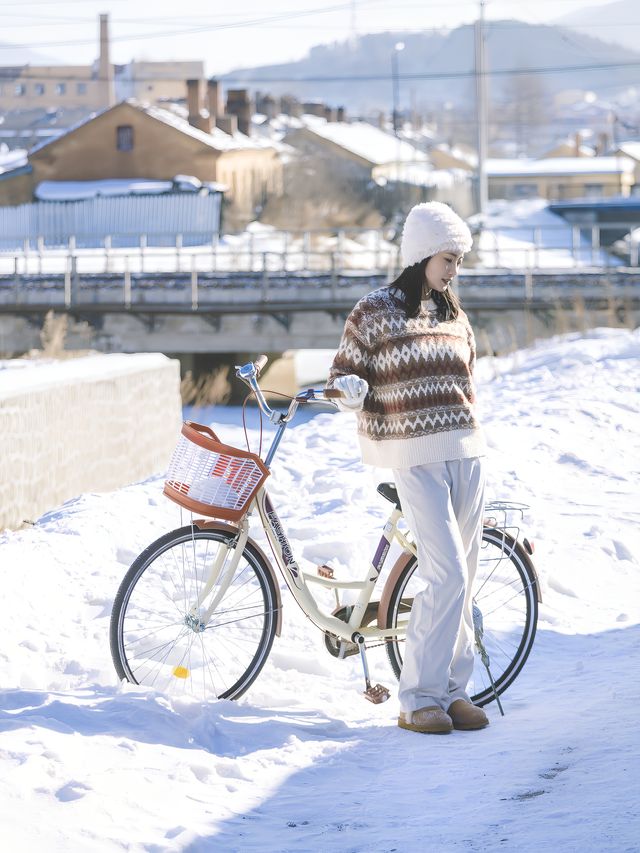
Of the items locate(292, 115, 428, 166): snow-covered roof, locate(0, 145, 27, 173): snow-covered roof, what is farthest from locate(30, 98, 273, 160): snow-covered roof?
locate(292, 115, 428, 166): snow-covered roof

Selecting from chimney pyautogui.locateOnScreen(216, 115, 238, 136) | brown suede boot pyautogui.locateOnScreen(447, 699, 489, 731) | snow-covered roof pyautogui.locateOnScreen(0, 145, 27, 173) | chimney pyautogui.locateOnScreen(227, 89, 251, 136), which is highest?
chimney pyautogui.locateOnScreen(227, 89, 251, 136)

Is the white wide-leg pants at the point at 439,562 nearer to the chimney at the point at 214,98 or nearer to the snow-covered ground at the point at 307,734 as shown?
the snow-covered ground at the point at 307,734

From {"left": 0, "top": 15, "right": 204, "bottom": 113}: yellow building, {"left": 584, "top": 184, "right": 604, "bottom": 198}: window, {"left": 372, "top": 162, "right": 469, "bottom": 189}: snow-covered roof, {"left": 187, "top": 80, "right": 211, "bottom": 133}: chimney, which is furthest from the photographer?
→ {"left": 0, "top": 15, "right": 204, "bottom": 113}: yellow building

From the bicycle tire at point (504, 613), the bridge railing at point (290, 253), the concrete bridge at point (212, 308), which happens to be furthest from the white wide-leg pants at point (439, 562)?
the bridge railing at point (290, 253)

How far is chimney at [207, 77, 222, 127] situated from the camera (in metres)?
60.3

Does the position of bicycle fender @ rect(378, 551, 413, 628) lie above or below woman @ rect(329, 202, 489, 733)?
below

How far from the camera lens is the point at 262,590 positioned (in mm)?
4344

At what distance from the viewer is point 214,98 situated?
6056cm

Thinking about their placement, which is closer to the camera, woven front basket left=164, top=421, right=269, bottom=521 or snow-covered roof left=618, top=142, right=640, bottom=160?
woven front basket left=164, top=421, right=269, bottom=521

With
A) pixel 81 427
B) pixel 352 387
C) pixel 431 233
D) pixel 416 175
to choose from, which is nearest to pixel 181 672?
pixel 352 387

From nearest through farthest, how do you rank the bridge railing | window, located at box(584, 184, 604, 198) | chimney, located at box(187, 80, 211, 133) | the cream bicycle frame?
the cream bicycle frame, the bridge railing, chimney, located at box(187, 80, 211, 133), window, located at box(584, 184, 604, 198)

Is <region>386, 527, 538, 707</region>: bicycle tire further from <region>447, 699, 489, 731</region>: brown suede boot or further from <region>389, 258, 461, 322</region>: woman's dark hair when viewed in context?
<region>389, 258, 461, 322</region>: woman's dark hair

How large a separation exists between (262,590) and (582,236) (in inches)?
2219

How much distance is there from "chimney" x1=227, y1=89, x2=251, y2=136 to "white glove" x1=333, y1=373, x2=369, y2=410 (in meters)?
58.8
